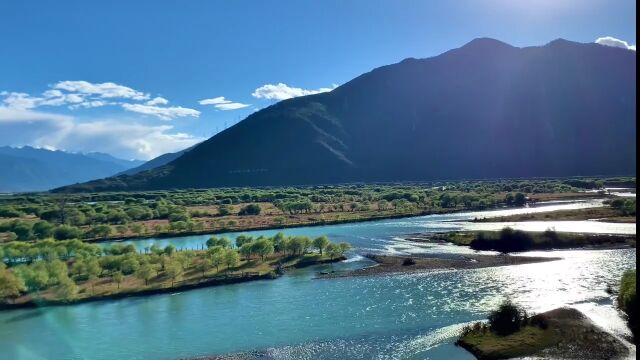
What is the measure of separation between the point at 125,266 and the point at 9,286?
1888 cm

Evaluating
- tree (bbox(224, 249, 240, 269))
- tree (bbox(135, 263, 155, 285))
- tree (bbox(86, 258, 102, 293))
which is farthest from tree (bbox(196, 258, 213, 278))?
tree (bbox(86, 258, 102, 293))

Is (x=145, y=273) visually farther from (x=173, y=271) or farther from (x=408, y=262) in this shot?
(x=408, y=262)

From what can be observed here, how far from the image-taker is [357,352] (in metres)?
52.9

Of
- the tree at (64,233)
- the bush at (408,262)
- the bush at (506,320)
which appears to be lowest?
the bush at (506,320)

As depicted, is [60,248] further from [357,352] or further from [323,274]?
[357,352]

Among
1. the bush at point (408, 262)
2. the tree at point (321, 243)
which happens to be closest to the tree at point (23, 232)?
the tree at point (321, 243)

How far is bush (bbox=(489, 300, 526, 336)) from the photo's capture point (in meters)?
55.7

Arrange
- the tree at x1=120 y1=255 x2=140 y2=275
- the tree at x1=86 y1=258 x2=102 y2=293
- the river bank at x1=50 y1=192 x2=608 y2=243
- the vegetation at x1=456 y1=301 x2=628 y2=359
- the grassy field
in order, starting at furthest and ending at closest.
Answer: the river bank at x1=50 y1=192 x2=608 y2=243
the tree at x1=120 y1=255 x2=140 y2=275
the tree at x1=86 y1=258 x2=102 y2=293
the grassy field
the vegetation at x1=456 y1=301 x2=628 y2=359

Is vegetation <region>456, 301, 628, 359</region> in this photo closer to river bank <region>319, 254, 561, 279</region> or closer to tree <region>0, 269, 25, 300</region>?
river bank <region>319, 254, 561, 279</region>

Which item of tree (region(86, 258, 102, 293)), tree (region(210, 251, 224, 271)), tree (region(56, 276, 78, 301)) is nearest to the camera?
tree (region(56, 276, 78, 301))

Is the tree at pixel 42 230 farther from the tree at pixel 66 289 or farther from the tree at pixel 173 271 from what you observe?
the tree at pixel 173 271

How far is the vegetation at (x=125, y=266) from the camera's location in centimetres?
8288

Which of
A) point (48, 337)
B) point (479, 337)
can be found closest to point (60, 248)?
point (48, 337)

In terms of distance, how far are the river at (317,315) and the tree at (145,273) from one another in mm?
7256
